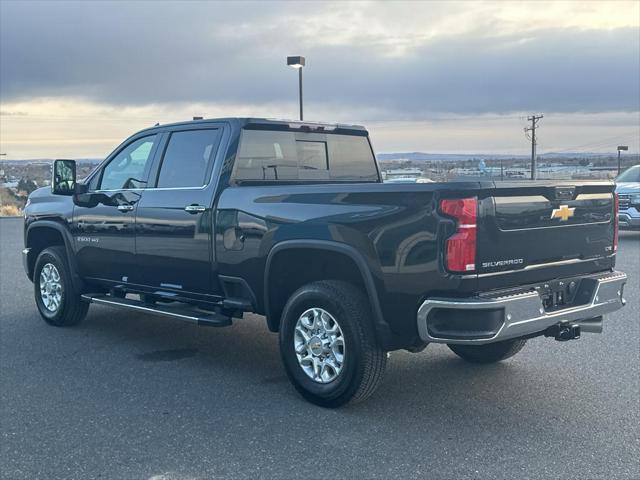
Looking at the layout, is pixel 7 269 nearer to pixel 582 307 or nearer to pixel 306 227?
pixel 306 227

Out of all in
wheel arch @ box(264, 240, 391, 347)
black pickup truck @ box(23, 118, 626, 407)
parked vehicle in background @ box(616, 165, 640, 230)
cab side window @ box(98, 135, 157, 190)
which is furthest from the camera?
parked vehicle in background @ box(616, 165, 640, 230)

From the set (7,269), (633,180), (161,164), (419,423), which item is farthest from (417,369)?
(633,180)

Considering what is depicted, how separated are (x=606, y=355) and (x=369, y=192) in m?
2.99

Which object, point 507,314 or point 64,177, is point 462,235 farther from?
point 64,177

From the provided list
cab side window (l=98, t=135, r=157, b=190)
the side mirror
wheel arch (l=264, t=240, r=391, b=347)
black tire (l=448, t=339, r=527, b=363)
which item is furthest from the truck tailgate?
the side mirror

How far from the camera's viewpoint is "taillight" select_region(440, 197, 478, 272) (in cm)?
447

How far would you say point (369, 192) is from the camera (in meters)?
4.88

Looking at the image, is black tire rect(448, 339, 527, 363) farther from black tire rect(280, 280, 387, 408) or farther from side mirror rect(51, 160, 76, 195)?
side mirror rect(51, 160, 76, 195)

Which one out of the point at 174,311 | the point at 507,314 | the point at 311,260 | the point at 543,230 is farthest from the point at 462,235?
the point at 174,311

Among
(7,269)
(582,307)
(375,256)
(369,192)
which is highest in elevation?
(369,192)

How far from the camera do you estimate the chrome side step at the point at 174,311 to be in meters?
6.04

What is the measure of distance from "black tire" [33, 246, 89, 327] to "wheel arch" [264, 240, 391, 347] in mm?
2980

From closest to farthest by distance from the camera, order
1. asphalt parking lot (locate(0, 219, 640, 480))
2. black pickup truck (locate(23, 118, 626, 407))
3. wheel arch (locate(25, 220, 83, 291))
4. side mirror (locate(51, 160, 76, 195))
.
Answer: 1. asphalt parking lot (locate(0, 219, 640, 480))
2. black pickup truck (locate(23, 118, 626, 407))
3. side mirror (locate(51, 160, 76, 195))
4. wheel arch (locate(25, 220, 83, 291))

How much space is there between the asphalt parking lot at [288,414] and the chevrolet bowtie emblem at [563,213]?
1303 millimetres
